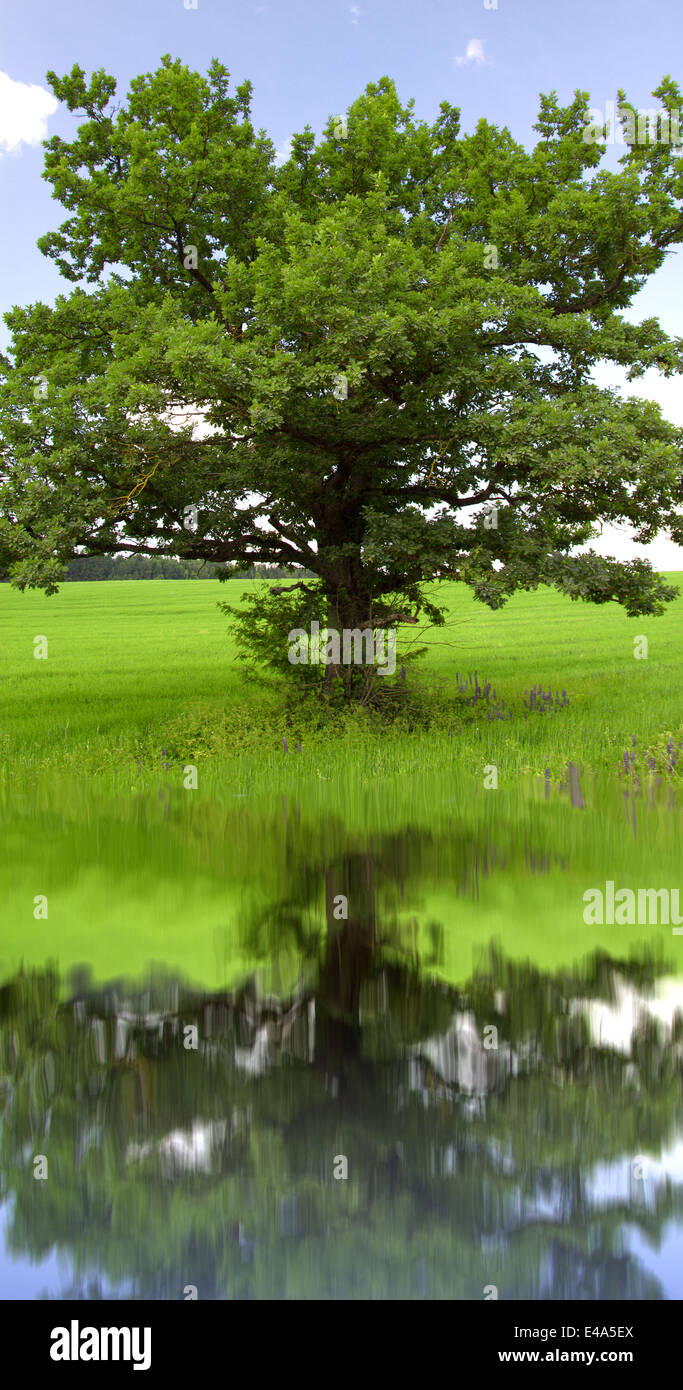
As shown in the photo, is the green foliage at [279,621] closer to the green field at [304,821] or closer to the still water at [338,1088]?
the green field at [304,821]

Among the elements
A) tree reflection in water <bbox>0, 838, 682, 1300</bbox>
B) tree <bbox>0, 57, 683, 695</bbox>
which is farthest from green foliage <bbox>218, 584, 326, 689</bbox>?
tree reflection in water <bbox>0, 838, 682, 1300</bbox>

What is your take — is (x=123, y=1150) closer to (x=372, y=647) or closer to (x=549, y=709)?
(x=372, y=647)

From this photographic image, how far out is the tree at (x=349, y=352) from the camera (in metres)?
16.3

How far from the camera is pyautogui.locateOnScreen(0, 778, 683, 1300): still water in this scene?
14.0 feet

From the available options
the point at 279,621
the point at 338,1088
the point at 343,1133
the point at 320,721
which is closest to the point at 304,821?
the point at 338,1088

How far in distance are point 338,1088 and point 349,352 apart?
44.3 feet

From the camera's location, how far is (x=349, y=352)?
1566 centimetres

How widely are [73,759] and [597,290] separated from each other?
16.3 m

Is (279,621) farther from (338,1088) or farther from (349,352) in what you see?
(338,1088)

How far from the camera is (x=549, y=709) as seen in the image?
21969 mm

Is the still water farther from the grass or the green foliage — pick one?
the green foliage

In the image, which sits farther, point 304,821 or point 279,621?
point 279,621

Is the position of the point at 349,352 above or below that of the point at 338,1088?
above

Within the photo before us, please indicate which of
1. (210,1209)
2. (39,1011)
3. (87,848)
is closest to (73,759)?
(87,848)
